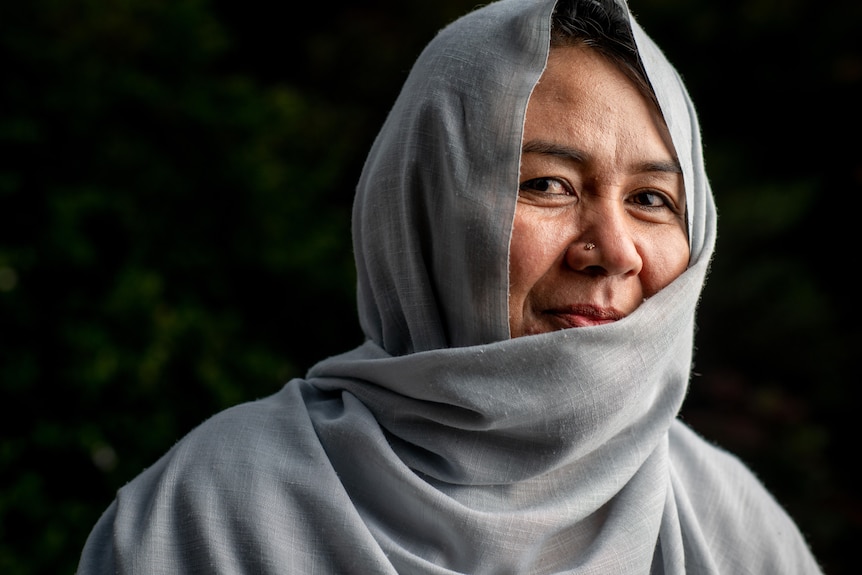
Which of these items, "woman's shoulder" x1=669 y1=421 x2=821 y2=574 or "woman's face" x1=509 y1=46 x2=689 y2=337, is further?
"woman's shoulder" x1=669 y1=421 x2=821 y2=574

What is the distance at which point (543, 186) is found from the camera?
5.60ft

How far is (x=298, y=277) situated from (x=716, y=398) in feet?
9.47

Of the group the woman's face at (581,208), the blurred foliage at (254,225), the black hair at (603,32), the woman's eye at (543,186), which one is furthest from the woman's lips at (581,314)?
the blurred foliage at (254,225)

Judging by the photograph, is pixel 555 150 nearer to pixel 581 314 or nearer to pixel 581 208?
pixel 581 208

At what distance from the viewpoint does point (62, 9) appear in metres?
5.22

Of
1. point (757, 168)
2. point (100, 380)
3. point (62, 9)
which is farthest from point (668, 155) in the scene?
point (757, 168)

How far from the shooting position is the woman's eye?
170 centimetres

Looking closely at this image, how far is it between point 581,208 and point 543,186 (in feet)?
0.27

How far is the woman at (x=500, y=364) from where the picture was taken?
1.67 metres

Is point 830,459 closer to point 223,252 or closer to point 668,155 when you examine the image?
point 223,252

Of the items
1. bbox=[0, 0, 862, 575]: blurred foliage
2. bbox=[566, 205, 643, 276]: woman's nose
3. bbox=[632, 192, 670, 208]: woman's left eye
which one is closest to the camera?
bbox=[566, 205, 643, 276]: woman's nose

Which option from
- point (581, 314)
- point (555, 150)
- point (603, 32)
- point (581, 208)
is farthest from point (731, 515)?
point (603, 32)

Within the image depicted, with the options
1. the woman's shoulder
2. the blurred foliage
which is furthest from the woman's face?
the blurred foliage

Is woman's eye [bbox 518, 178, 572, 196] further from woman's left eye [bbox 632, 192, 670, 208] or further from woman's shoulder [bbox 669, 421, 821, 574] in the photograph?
woman's shoulder [bbox 669, 421, 821, 574]
